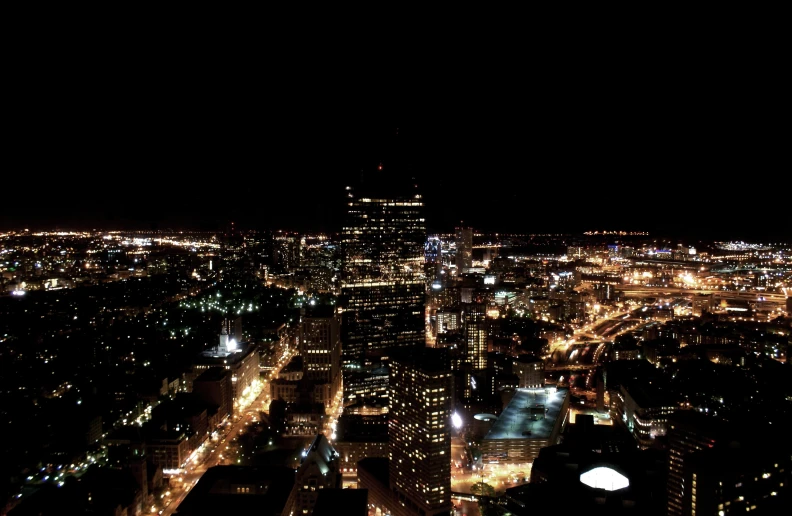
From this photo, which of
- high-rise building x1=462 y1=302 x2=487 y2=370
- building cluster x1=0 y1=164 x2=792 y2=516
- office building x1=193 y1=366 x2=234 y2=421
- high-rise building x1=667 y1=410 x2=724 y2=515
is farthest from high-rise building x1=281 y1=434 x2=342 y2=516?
high-rise building x1=462 y1=302 x2=487 y2=370

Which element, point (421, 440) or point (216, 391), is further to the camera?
point (216, 391)

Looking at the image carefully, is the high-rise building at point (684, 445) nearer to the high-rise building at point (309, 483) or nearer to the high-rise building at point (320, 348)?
the high-rise building at point (309, 483)

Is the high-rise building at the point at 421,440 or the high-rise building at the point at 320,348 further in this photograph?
the high-rise building at the point at 320,348

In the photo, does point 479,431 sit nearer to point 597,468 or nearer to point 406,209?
point 597,468

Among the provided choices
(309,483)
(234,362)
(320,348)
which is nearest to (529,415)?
(309,483)

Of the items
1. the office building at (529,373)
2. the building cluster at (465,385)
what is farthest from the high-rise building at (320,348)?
the office building at (529,373)

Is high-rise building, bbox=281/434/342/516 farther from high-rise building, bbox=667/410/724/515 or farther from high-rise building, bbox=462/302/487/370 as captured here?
high-rise building, bbox=462/302/487/370

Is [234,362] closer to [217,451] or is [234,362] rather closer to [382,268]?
[217,451]
